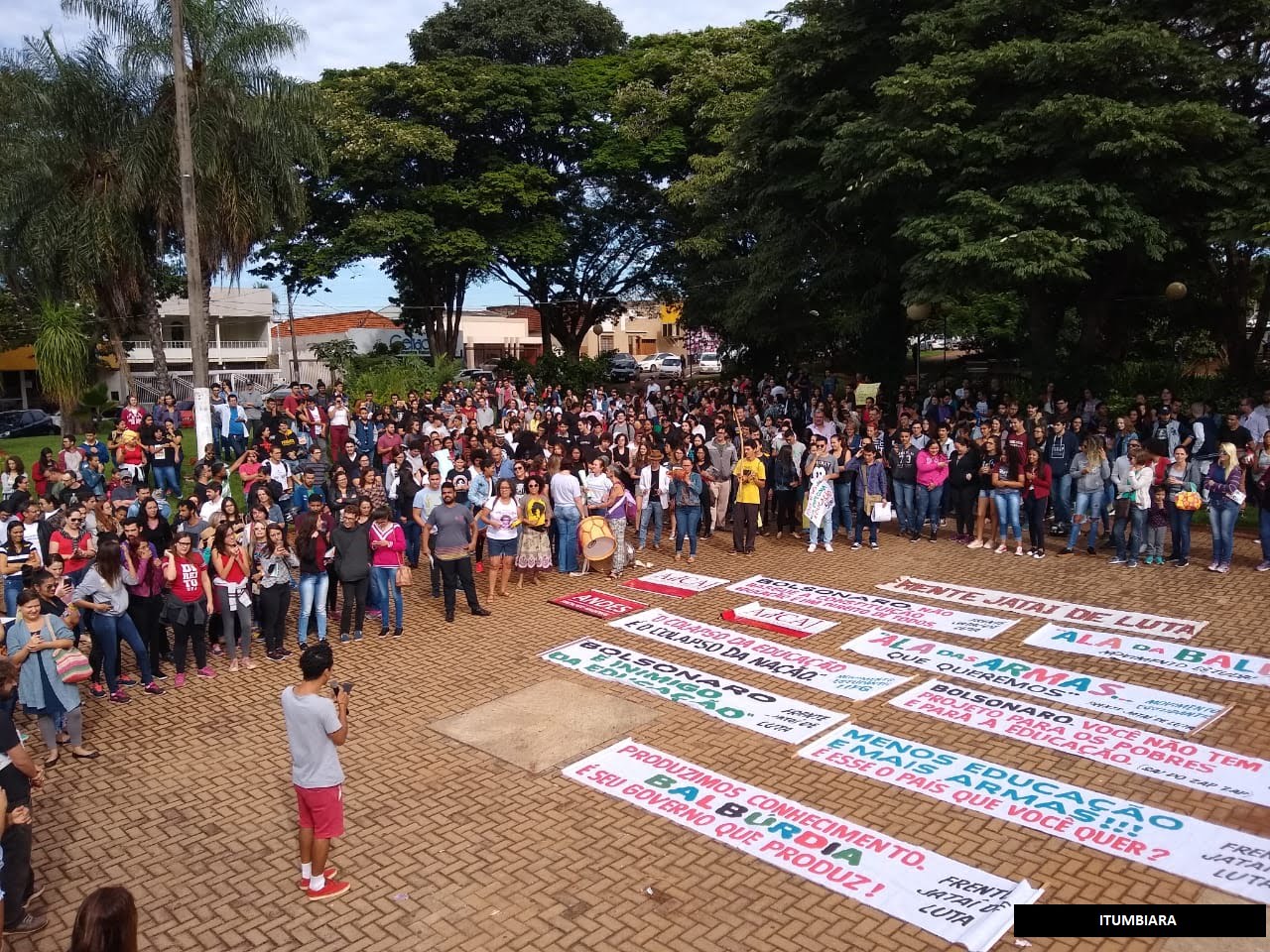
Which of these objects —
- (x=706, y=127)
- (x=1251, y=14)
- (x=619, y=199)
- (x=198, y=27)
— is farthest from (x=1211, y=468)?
(x=619, y=199)

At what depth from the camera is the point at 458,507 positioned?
38.0 ft

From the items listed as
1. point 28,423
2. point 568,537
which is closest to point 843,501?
point 568,537

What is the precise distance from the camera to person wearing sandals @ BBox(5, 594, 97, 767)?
24.3 feet

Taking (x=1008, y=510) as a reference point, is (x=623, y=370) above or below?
above

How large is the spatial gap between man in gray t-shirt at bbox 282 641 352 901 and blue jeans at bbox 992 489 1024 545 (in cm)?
1098

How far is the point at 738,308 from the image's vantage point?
2455 centimetres

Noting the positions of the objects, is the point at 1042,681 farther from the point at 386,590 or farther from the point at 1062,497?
the point at 386,590

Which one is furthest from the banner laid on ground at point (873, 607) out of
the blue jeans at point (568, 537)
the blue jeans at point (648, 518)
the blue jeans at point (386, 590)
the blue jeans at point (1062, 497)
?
the blue jeans at point (386, 590)

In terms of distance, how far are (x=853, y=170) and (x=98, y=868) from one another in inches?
700

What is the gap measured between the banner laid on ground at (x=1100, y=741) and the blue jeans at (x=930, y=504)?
625cm

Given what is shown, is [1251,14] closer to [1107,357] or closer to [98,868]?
[1107,357]

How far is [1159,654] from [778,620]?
3974 millimetres

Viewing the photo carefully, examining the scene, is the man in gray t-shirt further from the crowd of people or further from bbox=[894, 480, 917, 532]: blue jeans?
bbox=[894, 480, 917, 532]: blue jeans

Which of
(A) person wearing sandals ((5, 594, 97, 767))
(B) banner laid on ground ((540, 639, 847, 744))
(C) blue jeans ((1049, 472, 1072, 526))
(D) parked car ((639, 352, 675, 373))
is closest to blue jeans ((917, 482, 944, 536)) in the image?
(C) blue jeans ((1049, 472, 1072, 526))
